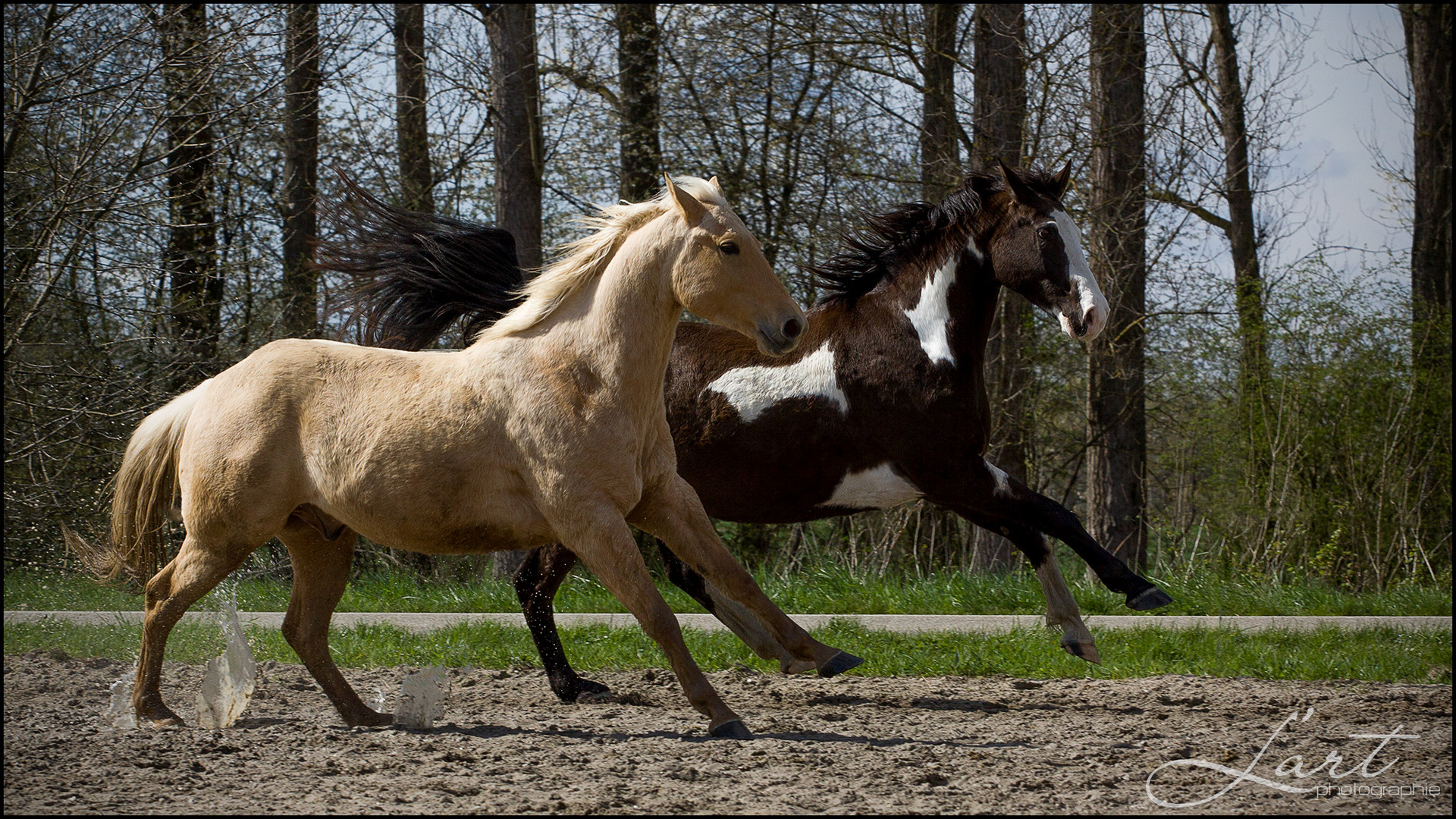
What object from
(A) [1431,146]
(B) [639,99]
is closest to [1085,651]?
(B) [639,99]

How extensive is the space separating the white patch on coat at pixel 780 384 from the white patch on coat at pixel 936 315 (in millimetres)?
434

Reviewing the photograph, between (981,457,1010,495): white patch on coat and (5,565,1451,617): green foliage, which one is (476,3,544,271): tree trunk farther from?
(981,457,1010,495): white patch on coat

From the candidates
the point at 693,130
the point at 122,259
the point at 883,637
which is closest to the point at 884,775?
the point at 883,637

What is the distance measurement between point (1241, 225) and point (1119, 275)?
3.52m

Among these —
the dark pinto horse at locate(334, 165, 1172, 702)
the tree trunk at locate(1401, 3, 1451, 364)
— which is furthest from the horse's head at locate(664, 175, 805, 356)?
the tree trunk at locate(1401, 3, 1451, 364)

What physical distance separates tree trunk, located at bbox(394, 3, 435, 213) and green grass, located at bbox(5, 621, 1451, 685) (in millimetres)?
6114

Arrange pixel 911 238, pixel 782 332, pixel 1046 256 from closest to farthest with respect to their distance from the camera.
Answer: pixel 782 332
pixel 1046 256
pixel 911 238

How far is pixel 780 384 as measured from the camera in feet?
17.6

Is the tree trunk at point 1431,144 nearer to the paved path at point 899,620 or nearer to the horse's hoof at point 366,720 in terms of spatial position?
the paved path at point 899,620

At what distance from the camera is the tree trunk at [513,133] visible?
31.2ft

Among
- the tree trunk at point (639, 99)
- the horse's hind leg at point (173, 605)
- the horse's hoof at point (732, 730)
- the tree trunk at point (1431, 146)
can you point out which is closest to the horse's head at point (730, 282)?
the horse's hoof at point (732, 730)

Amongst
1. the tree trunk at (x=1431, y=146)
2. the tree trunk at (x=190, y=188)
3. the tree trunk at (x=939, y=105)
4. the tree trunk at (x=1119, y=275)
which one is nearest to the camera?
the tree trunk at (x=190, y=188)

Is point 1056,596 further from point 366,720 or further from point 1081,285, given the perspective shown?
point 366,720

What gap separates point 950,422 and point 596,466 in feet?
6.62
